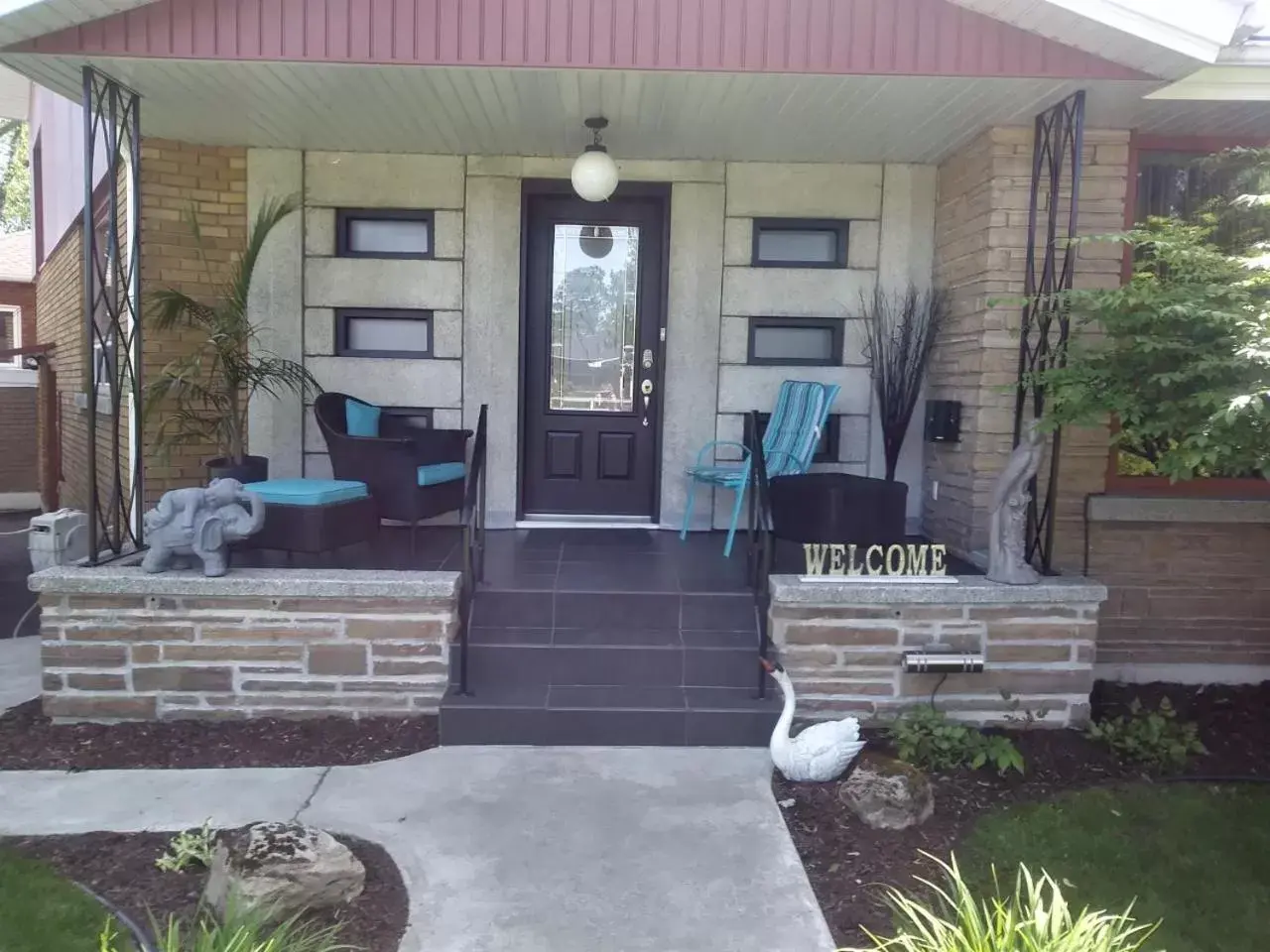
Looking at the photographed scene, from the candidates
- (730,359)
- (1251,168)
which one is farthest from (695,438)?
(1251,168)

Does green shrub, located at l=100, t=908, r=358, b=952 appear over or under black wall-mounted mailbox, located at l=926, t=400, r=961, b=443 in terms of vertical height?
under

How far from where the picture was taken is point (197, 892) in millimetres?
2619

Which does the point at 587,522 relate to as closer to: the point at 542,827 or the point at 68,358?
the point at 542,827

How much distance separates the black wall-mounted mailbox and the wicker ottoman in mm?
2935


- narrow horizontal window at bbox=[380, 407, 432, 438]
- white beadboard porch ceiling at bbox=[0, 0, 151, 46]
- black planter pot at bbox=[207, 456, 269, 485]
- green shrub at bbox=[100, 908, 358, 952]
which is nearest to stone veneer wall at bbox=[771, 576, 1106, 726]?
green shrub at bbox=[100, 908, 358, 952]

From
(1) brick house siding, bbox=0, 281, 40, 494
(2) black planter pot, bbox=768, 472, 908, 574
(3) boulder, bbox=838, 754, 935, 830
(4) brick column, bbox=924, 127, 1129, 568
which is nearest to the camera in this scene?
(3) boulder, bbox=838, 754, 935, 830

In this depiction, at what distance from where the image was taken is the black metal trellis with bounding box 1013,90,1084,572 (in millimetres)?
4082

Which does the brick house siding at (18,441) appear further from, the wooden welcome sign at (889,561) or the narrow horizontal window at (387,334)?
the wooden welcome sign at (889,561)

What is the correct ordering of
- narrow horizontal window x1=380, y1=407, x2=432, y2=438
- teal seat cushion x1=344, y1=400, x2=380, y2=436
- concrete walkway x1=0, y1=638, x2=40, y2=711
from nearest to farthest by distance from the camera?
concrete walkway x1=0, y1=638, x2=40, y2=711
teal seat cushion x1=344, y1=400, x2=380, y2=436
narrow horizontal window x1=380, y1=407, x2=432, y2=438

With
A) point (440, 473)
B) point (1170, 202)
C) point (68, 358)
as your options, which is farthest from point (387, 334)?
point (68, 358)

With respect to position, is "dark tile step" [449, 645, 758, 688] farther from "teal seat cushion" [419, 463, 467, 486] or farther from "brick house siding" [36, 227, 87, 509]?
"brick house siding" [36, 227, 87, 509]

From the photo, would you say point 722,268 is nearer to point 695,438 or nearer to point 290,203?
point 695,438

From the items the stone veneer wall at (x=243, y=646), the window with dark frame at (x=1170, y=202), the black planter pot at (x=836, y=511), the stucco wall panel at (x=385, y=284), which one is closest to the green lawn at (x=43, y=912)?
the stone veneer wall at (x=243, y=646)

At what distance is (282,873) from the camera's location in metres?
2.43
